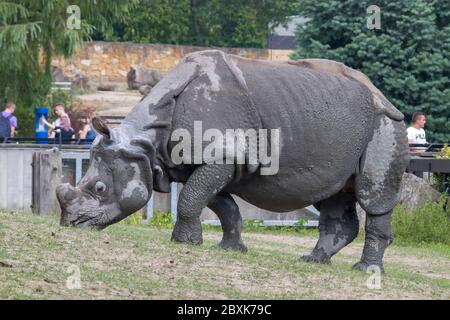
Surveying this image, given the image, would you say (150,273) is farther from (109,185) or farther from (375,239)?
(375,239)

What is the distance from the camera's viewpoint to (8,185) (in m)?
21.8

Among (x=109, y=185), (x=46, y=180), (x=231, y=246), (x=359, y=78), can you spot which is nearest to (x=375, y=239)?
(x=231, y=246)

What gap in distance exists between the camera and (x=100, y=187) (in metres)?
14.3

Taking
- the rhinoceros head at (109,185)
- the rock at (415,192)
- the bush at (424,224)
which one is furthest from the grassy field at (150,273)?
the rock at (415,192)

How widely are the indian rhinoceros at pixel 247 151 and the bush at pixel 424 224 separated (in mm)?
Answer: 6116

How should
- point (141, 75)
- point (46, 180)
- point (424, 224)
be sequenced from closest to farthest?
point (46, 180) < point (424, 224) < point (141, 75)

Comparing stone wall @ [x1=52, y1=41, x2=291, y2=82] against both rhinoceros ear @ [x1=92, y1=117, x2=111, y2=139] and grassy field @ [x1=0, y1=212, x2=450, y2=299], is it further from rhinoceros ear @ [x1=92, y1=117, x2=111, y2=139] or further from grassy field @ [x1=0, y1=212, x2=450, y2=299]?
rhinoceros ear @ [x1=92, y1=117, x2=111, y2=139]

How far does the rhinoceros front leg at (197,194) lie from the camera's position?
14242mm

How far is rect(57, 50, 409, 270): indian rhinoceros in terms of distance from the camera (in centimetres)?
1429

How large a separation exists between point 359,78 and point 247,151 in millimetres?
1744

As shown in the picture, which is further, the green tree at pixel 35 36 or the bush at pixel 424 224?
the green tree at pixel 35 36

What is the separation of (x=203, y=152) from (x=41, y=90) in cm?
2171

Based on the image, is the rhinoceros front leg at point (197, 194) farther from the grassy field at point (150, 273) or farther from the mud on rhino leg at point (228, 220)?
the mud on rhino leg at point (228, 220)
